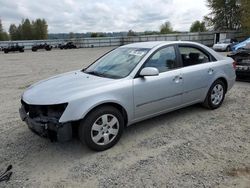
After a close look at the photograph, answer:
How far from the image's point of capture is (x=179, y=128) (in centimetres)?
429

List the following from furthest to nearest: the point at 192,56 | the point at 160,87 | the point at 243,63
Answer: the point at 243,63 → the point at 192,56 → the point at 160,87

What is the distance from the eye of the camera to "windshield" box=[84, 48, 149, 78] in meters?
3.98

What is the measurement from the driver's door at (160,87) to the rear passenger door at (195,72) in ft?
0.61

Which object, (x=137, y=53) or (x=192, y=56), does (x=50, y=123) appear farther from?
(x=192, y=56)

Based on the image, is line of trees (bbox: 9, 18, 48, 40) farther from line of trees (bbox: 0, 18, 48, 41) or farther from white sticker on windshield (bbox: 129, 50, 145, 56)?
white sticker on windshield (bbox: 129, 50, 145, 56)

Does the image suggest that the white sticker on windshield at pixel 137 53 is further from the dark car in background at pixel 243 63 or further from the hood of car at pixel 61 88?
the dark car in background at pixel 243 63

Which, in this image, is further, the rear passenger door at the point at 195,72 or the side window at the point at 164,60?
the rear passenger door at the point at 195,72

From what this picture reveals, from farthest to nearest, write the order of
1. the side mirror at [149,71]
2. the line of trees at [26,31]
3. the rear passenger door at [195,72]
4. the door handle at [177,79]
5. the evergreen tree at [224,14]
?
the line of trees at [26,31] < the evergreen tree at [224,14] < the rear passenger door at [195,72] < the door handle at [177,79] < the side mirror at [149,71]

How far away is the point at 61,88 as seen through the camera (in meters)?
3.57

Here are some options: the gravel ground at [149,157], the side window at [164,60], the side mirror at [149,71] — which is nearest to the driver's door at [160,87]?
the side window at [164,60]

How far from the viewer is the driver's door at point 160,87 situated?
3.86 meters

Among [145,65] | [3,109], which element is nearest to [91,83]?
[145,65]

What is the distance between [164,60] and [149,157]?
178 centimetres

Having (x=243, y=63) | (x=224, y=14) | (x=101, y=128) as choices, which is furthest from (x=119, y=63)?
(x=224, y=14)
